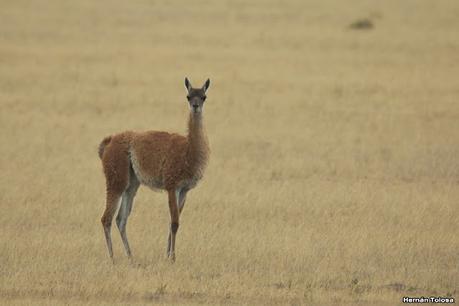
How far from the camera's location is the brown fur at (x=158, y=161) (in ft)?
34.3

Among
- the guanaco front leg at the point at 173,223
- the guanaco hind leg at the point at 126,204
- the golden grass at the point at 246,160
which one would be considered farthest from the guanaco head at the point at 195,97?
the golden grass at the point at 246,160

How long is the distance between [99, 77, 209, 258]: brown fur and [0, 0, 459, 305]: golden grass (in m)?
0.69

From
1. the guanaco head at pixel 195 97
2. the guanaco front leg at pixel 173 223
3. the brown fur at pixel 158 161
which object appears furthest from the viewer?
the guanaco head at pixel 195 97

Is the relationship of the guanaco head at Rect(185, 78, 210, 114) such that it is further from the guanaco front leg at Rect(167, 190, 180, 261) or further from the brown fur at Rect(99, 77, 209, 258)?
the guanaco front leg at Rect(167, 190, 180, 261)

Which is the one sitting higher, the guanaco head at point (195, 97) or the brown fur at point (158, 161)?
the guanaco head at point (195, 97)

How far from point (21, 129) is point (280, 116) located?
17.6 ft

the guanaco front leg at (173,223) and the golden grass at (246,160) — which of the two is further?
the guanaco front leg at (173,223)

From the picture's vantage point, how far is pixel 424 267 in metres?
10.2

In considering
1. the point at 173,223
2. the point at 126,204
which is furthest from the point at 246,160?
the point at 173,223

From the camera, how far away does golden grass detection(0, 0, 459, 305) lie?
9602mm

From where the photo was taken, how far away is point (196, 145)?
34.5 feet

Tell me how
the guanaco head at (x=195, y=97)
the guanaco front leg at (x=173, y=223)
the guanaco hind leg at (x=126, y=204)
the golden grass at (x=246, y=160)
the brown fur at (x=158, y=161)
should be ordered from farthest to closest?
the guanaco hind leg at (x=126, y=204)
the guanaco head at (x=195, y=97)
the brown fur at (x=158, y=161)
the guanaco front leg at (x=173, y=223)
the golden grass at (x=246, y=160)

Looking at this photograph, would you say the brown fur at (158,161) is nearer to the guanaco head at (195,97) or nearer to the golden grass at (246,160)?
the guanaco head at (195,97)

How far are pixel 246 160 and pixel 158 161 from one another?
234 inches
